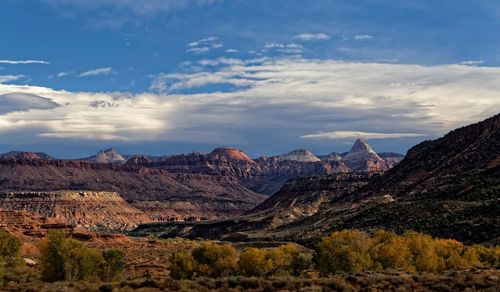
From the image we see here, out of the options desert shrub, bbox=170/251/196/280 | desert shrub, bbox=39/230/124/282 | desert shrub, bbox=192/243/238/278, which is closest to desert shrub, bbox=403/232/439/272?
desert shrub, bbox=192/243/238/278

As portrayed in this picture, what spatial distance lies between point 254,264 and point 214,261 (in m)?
4.57

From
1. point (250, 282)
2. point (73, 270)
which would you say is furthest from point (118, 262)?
point (250, 282)

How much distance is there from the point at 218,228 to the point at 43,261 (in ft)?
400

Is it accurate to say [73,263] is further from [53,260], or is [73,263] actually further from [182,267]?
[182,267]

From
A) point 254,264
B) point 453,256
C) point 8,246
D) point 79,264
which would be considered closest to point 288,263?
point 254,264

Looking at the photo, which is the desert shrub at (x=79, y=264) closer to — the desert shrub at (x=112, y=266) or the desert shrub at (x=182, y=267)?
the desert shrub at (x=112, y=266)

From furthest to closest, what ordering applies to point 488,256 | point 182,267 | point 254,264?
point 182,267, point 254,264, point 488,256

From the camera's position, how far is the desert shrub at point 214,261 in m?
51.9

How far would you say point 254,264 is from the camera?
5009cm

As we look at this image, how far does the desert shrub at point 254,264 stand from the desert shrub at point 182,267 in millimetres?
3921

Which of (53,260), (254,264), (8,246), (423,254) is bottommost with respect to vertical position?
(8,246)

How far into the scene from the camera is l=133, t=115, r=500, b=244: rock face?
8225 cm

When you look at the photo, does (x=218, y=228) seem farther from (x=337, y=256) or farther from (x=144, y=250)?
(x=337, y=256)

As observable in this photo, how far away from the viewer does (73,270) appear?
4806 cm
